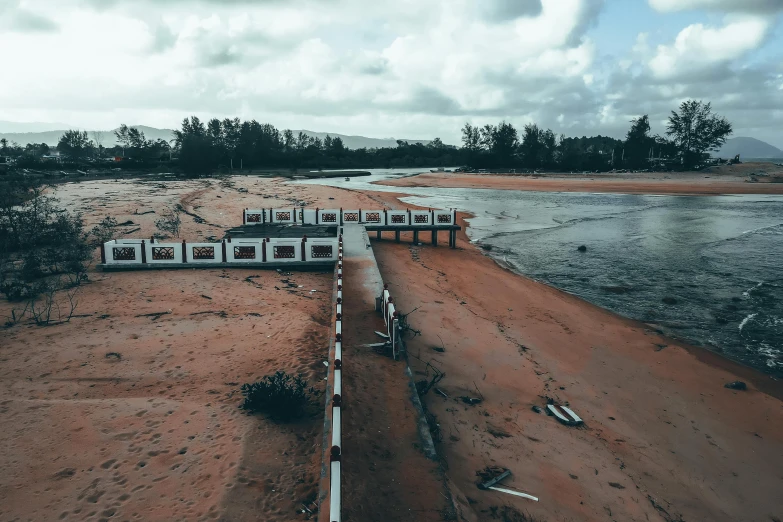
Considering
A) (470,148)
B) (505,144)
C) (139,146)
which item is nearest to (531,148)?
(505,144)

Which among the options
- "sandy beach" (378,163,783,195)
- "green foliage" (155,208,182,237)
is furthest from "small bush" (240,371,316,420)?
"sandy beach" (378,163,783,195)

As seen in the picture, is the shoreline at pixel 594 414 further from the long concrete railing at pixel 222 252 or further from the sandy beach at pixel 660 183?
the sandy beach at pixel 660 183

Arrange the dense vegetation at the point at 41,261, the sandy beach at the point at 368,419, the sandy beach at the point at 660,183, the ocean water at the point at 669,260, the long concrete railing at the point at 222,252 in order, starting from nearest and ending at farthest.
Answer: the sandy beach at the point at 368,419
the dense vegetation at the point at 41,261
the ocean water at the point at 669,260
the long concrete railing at the point at 222,252
the sandy beach at the point at 660,183

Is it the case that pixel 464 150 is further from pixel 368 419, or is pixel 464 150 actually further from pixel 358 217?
pixel 368 419

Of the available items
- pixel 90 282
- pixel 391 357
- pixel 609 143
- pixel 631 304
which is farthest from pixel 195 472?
pixel 609 143

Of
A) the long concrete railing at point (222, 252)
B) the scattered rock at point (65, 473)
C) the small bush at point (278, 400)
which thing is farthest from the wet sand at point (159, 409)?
the long concrete railing at point (222, 252)

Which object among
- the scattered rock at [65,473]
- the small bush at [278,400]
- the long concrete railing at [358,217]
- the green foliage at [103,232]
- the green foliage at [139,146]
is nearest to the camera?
the scattered rock at [65,473]

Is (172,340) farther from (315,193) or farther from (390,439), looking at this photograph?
(315,193)
